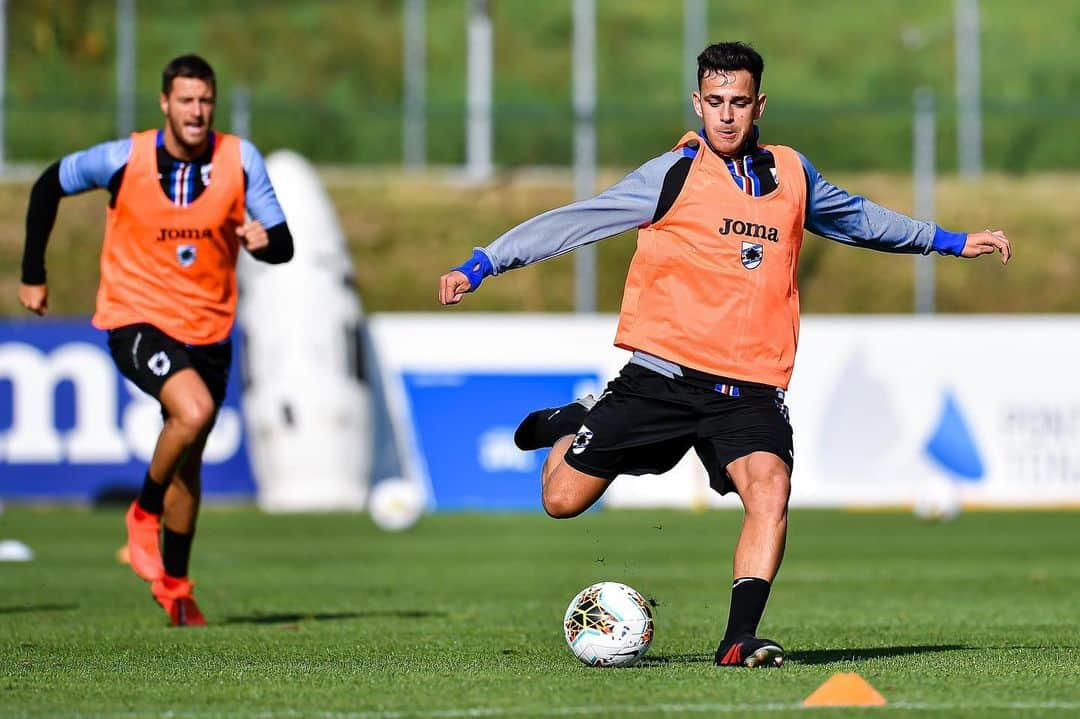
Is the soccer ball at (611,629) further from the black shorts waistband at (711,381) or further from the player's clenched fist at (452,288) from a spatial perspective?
the player's clenched fist at (452,288)

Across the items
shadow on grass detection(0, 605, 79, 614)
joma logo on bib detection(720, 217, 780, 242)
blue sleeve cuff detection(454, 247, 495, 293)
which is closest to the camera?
blue sleeve cuff detection(454, 247, 495, 293)

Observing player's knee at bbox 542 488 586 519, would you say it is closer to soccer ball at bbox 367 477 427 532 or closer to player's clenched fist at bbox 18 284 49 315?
player's clenched fist at bbox 18 284 49 315

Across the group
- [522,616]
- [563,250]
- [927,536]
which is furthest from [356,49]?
[563,250]

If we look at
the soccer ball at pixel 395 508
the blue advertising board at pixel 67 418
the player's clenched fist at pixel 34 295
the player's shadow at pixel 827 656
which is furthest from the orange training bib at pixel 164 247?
the blue advertising board at pixel 67 418

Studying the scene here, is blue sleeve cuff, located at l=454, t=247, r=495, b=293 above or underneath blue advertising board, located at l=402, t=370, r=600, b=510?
above

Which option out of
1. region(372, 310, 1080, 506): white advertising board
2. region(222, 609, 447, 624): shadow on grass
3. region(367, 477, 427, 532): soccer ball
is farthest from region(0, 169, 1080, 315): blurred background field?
region(222, 609, 447, 624): shadow on grass

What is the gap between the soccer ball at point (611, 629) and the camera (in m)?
6.98

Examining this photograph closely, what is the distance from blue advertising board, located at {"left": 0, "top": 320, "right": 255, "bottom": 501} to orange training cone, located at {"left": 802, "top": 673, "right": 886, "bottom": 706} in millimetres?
14050

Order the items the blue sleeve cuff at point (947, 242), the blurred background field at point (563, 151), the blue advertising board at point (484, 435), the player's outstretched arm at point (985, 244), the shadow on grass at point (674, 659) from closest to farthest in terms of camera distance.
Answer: the shadow on grass at point (674, 659), the player's outstretched arm at point (985, 244), the blue sleeve cuff at point (947, 242), the blue advertising board at point (484, 435), the blurred background field at point (563, 151)

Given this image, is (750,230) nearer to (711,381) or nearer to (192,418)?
(711,381)

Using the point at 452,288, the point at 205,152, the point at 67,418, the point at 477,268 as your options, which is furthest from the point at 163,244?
the point at 67,418

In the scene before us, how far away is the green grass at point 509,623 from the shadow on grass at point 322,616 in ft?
0.06

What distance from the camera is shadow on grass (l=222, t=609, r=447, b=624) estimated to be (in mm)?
9273

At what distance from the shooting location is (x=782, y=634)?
845cm
